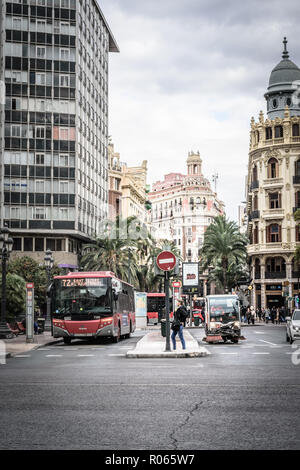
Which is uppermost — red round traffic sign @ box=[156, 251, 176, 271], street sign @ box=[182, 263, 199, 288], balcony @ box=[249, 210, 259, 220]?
balcony @ box=[249, 210, 259, 220]

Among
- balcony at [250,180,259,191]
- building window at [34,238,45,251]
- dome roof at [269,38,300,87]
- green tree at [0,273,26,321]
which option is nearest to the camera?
green tree at [0,273,26,321]

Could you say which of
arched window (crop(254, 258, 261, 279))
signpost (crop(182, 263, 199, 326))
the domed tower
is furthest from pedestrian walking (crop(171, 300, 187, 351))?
A: the domed tower

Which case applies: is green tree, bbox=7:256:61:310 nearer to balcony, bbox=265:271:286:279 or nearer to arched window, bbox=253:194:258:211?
balcony, bbox=265:271:286:279

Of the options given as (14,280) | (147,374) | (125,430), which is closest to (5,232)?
(14,280)

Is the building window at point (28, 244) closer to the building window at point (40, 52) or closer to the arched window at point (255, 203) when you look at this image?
the building window at point (40, 52)

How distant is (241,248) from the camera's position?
231ft

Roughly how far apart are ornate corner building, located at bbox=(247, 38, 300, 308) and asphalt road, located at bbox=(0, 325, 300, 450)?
209 feet

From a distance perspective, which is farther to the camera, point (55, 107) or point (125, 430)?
point (55, 107)

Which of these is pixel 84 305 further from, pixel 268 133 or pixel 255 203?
pixel 268 133

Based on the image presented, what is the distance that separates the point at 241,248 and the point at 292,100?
25.0 metres

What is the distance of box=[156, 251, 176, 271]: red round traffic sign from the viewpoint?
73.7 ft

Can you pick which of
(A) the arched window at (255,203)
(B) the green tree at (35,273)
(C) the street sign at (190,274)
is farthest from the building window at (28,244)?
(A) the arched window at (255,203)

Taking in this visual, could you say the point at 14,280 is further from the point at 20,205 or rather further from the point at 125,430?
the point at 125,430

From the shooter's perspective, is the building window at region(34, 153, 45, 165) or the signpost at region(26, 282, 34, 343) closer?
the signpost at region(26, 282, 34, 343)
